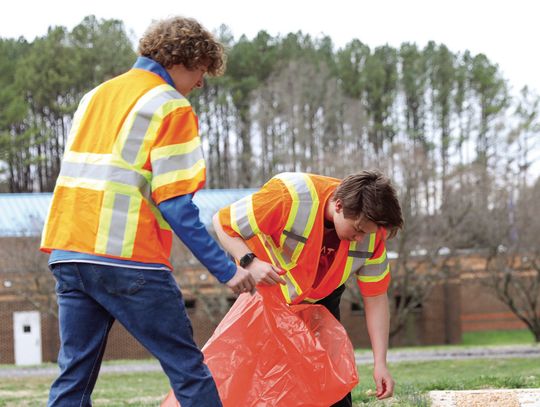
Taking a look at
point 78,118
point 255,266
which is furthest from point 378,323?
point 78,118

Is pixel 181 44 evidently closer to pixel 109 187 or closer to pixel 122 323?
pixel 109 187

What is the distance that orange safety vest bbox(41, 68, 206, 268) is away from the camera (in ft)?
11.3

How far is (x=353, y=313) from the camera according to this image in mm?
38219

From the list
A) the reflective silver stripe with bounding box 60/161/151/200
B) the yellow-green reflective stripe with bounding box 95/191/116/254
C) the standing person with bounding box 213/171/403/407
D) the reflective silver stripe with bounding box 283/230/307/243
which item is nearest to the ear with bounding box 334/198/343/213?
the standing person with bounding box 213/171/403/407

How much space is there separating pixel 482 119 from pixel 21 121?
92.1 feet

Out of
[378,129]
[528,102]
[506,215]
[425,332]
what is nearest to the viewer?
[506,215]

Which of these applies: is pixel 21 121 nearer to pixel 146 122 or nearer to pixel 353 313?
pixel 353 313

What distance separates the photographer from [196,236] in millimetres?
3482

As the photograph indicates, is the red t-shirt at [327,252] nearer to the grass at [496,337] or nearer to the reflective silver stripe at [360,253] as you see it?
the reflective silver stripe at [360,253]

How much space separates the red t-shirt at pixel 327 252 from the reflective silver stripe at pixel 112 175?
1.18m

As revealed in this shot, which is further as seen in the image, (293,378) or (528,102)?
(528,102)

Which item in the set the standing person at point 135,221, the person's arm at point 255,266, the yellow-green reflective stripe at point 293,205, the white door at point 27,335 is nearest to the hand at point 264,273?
the person's arm at point 255,266

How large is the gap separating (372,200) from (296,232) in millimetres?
488

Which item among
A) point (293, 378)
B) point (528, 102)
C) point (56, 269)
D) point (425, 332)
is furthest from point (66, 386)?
point (528, 102)
